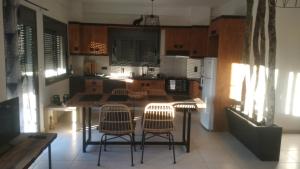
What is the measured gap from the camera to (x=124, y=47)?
758 cm

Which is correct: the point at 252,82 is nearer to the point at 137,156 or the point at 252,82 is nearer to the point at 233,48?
the point at 233,48

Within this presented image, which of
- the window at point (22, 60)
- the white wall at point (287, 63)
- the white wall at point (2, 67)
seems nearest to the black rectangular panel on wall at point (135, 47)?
the window at point (22, 60)

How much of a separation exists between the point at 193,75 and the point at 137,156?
160 inches

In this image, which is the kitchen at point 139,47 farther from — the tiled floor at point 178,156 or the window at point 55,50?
the tiled floor at point 178,156

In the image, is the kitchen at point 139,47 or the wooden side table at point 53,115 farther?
the kitchen at point 139,47

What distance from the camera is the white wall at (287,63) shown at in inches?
206

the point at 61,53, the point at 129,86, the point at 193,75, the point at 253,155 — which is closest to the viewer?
the point at 253,155

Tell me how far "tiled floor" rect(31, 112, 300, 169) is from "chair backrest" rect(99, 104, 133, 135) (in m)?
0.50

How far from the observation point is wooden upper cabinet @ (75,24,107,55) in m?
7.15

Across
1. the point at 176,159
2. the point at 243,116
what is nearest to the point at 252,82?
the point at 243,116

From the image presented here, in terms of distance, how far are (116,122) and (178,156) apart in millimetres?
1157

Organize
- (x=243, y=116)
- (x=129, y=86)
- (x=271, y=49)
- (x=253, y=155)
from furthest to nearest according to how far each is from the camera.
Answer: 1. (x=129, y=86)
2. (x=243, y=116)
3. (x=253, y=155)
4. (x=271, y=49)

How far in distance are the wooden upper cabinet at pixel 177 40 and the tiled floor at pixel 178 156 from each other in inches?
124

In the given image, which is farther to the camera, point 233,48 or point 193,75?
point 193,75
